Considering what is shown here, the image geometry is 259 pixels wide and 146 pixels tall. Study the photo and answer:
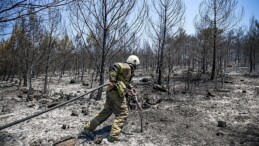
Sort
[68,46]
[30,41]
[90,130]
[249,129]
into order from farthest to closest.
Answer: [68,46] → [30,41] → [249,129] → [90,130]

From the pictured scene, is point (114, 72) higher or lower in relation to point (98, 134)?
higher

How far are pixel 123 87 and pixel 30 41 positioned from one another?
9.12 metres

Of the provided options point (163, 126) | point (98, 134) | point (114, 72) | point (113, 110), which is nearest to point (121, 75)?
point (114, 72)

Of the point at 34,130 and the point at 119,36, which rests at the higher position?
the point at 119,36

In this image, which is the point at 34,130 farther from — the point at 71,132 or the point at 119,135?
the point at 119,135

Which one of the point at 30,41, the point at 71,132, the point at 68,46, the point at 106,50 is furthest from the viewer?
the point at 68,46

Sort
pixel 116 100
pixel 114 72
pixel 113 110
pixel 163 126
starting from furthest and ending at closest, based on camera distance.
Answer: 1. pixel 163 126
2. pixel 113 110
3. pixel 116 100
4. pixel 114 72

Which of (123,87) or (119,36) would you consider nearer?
(123,87)

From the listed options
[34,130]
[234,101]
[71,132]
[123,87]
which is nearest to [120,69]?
[123,87]

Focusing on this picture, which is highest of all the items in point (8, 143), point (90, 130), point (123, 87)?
point (123, 87)

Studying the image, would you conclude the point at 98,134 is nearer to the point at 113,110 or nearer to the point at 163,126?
the point at 113,110

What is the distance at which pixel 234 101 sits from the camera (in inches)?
367

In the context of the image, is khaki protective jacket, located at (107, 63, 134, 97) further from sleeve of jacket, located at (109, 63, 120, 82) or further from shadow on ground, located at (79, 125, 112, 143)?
shadow on ground, located at (79, 125, 112, 143)

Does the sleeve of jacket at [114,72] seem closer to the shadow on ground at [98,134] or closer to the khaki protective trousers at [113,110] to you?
the khaki protective trousers at [113,110]
